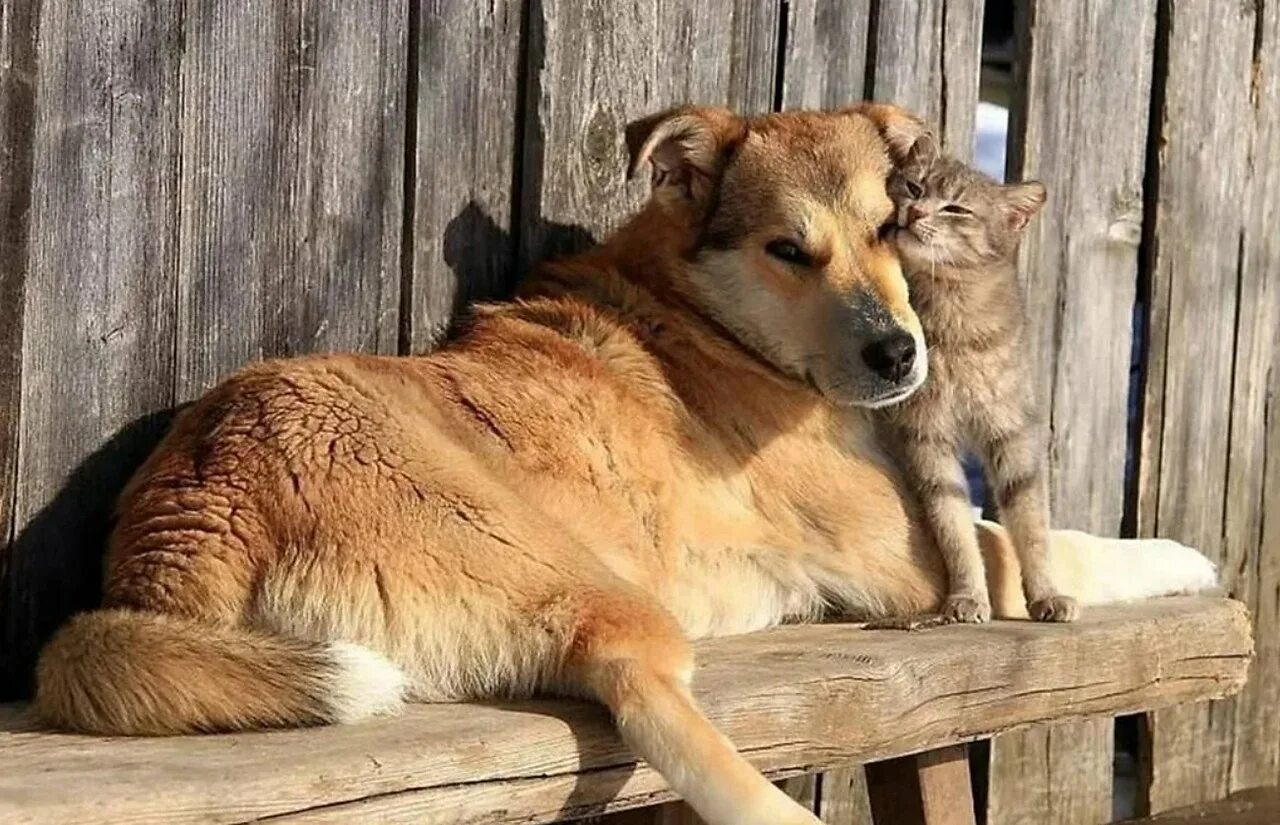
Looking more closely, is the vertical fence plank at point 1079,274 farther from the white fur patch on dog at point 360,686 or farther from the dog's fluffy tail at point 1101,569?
the white fur patch on dog at point 360,686

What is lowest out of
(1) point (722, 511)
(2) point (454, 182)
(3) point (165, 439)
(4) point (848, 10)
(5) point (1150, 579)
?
(5) point (1150, 579)

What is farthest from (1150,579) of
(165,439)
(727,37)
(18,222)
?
(18,222)

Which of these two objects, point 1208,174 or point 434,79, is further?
point 1208,174

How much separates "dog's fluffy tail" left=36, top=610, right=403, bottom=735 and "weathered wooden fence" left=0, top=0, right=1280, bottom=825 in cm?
45

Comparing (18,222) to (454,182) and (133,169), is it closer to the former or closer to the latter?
(133,169)

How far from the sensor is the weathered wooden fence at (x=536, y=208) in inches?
133

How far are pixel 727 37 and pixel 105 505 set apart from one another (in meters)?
1.65

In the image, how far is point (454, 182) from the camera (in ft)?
12.9

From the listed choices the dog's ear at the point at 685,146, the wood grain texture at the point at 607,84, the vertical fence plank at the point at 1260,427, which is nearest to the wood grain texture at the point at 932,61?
the wood grain texture at the point at 607,84

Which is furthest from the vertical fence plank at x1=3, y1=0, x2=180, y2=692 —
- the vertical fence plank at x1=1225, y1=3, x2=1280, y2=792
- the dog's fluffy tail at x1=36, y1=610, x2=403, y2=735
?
the vertical fence plank at x1=1225, y1=3, x2=1280, y2=792

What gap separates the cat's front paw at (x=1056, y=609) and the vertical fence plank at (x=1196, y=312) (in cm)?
121

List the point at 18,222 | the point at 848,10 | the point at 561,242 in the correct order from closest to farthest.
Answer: the point at 18,222 < the point at 561,242 < the point at 848,10

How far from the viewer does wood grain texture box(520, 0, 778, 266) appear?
4047 mm

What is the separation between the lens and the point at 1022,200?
13.6 feet
